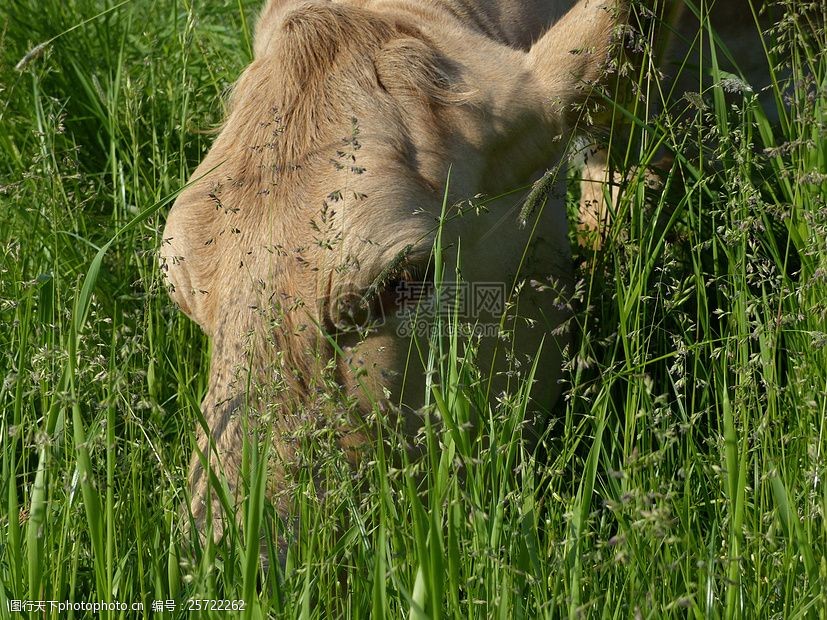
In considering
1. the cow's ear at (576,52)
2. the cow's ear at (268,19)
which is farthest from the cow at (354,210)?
the cow's ear at (268,19)

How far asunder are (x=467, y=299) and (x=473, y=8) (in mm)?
1334

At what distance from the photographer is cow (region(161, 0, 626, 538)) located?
95.9 inches

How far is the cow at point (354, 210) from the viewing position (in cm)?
244

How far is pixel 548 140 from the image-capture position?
3084 mm

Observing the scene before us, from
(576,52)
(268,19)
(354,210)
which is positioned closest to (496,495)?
(354,210)

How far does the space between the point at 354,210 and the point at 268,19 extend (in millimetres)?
1423

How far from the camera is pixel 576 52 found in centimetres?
290

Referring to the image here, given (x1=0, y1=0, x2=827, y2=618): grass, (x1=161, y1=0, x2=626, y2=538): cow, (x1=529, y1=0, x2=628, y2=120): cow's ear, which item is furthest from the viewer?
(x1=529, y1=0, x2=628, y2=120): cow's ear

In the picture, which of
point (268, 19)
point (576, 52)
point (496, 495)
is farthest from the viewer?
point (268, 19)

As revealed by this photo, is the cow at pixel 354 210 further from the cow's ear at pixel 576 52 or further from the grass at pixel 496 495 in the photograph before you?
the grass at pixel 496 495

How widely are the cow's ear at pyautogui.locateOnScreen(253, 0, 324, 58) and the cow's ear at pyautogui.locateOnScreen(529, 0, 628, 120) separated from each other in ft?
3.12

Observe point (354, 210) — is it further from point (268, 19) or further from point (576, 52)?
point (268, 19)

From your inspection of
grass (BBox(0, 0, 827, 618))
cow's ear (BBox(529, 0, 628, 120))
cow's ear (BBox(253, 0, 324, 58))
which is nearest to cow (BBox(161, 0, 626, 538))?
cow's ear (BBox(529, 0, 628, 120))

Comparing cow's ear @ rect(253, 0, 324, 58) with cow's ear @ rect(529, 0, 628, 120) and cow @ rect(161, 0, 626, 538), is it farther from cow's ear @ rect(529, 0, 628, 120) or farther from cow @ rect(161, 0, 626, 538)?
cow's ear @ rect(529, 0, 628, 120)
